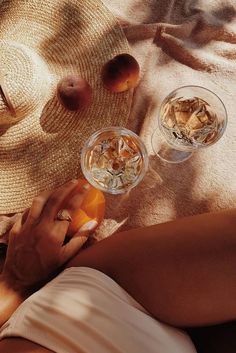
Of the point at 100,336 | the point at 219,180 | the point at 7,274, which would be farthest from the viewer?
the point at 219,180

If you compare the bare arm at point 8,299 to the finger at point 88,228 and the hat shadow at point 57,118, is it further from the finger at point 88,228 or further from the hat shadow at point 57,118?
the hat shadow at point 57,118

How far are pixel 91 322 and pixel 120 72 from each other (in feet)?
1.79

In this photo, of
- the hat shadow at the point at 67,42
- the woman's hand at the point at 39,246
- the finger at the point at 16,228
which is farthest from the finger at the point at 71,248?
the hat shadow at the point at 67,42

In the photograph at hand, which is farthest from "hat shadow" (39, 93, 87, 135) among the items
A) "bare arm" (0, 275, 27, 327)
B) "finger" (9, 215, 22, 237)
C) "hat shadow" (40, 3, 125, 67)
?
"bare arm" (0, 275, 27, 327)

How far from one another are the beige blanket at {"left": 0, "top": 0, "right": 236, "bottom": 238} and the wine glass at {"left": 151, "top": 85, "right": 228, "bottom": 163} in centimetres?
7

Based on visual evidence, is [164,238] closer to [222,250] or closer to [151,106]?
[222,250]

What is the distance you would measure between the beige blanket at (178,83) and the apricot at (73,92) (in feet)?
0.43

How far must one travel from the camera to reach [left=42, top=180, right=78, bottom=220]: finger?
0.87 m

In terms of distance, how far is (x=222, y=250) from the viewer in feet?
2.27

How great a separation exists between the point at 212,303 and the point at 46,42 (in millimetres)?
689

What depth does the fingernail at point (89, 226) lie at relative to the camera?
2.99 ft

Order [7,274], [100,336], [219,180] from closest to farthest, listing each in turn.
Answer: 1. [100,336]
2. [7,274]
3. [219,180]

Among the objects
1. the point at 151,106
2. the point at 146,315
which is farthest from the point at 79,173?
the point at 146,315

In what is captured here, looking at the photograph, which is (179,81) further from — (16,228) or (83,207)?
(16,228)
